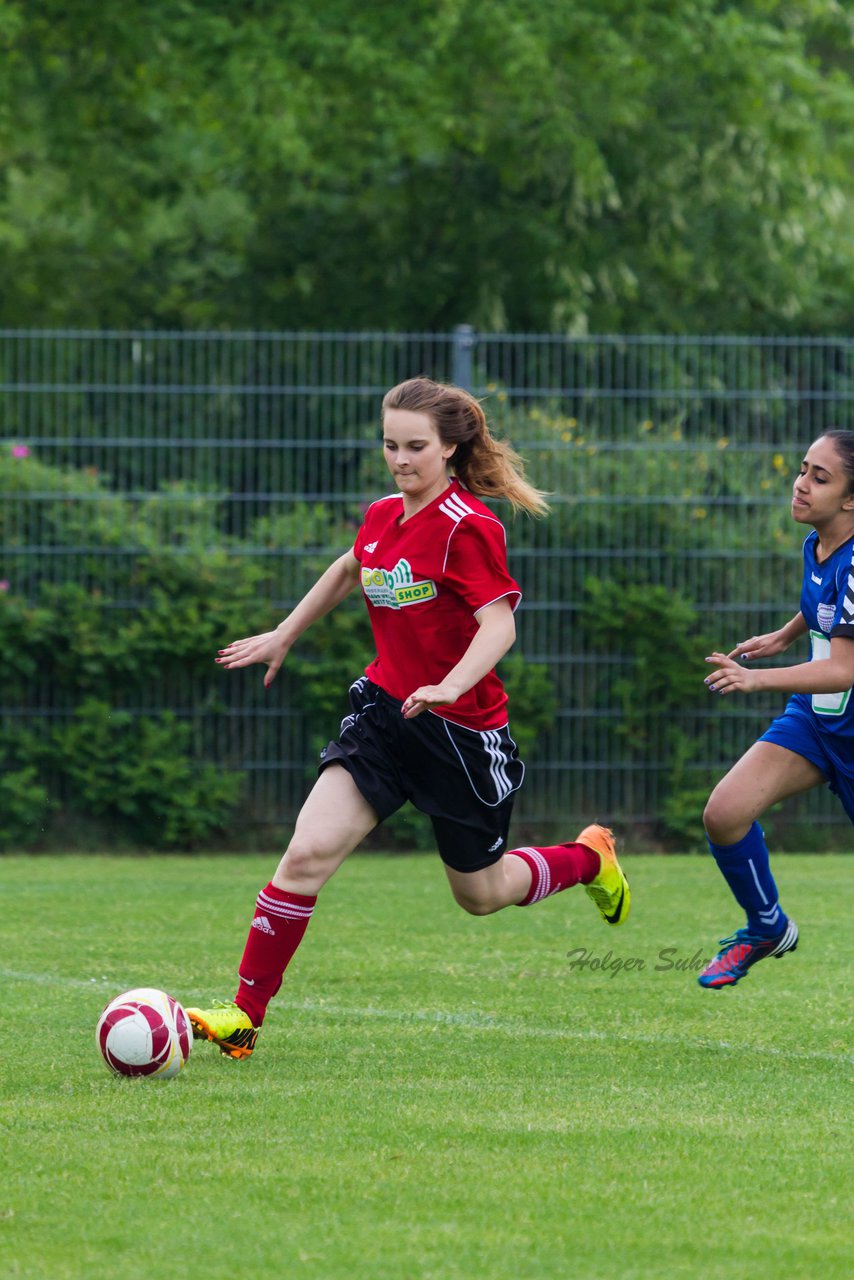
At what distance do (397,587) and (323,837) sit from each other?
799mm

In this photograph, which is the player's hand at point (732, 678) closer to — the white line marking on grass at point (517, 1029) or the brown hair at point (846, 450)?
the brown hair at point (846, 450)

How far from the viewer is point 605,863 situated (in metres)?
6.56

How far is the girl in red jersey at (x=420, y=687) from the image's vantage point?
18.0 feet

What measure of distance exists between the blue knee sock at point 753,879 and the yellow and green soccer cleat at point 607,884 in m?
0.46

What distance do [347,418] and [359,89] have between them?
19.5 ft

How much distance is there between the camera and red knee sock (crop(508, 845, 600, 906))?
20.5ft

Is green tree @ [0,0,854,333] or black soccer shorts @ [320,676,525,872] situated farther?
green tree @ [0,0,854,333]

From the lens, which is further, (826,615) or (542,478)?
(542,478)

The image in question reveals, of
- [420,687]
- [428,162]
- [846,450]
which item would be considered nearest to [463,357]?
[846,450]

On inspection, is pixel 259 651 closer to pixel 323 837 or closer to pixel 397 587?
pixel 397 587

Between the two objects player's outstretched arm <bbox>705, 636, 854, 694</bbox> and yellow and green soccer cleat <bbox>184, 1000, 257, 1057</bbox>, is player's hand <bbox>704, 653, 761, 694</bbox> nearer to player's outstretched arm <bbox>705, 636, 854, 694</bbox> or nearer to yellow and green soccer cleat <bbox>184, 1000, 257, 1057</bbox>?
player's outstretched arm <bbox>705, 636, 854, 694</bbox>

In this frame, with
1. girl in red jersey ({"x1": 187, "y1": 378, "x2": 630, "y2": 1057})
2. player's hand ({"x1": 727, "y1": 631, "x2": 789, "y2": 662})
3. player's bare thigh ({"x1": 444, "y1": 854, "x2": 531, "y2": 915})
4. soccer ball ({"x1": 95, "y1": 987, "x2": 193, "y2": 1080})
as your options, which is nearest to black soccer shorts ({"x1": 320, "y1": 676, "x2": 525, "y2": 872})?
girl in red jersey ({"x1": 187, "y1": 378, "x2": 630, "y2": 1057})

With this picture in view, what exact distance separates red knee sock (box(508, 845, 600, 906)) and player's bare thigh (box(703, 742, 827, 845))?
0.49 meters

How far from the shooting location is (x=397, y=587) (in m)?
5.63
